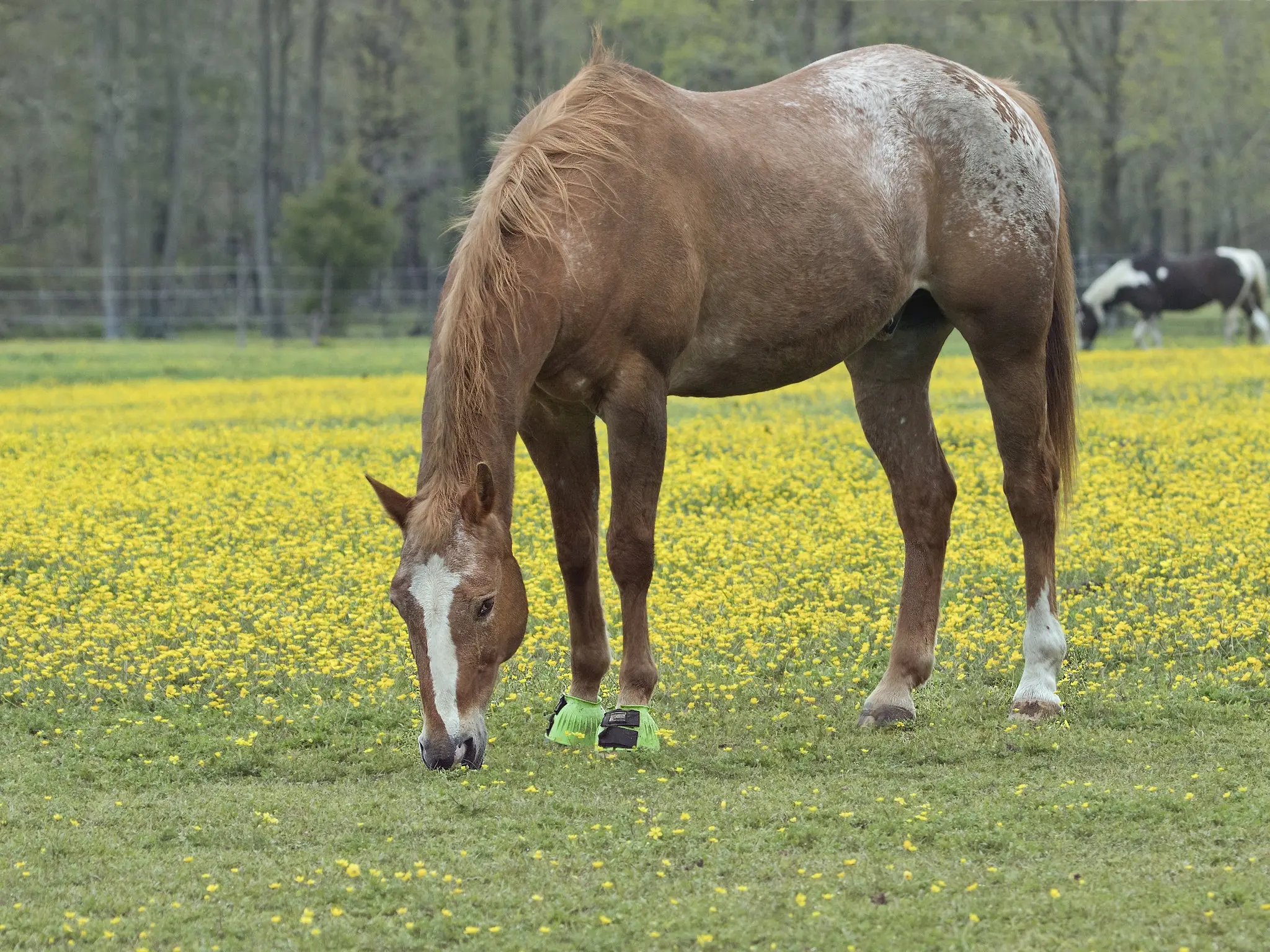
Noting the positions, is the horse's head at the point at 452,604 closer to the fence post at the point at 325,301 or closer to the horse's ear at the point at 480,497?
the horse's ear at the point at 480,497

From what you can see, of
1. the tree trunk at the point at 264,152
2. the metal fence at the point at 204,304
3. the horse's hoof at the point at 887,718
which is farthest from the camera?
the tree trunk at the point at 264,152

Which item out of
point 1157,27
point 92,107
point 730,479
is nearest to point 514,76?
point 92,107

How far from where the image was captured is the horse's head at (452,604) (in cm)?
470

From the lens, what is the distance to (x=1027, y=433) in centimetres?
651

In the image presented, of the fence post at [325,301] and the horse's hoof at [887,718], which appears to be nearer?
the horse's hoof at [887,718]

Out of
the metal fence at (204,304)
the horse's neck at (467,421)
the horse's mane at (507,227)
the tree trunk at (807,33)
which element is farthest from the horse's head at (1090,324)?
the horse's neck at (467,421)

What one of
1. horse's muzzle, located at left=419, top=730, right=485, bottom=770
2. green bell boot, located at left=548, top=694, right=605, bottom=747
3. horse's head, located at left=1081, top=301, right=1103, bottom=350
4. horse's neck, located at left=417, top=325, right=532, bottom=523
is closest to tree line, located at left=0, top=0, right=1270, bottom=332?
horse's head, located at left=1081, top=301, right=1103, bottom=350

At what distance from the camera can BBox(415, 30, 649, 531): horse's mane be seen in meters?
4.96

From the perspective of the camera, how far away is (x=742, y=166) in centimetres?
599

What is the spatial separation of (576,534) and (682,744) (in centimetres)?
92

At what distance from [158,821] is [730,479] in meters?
7.24

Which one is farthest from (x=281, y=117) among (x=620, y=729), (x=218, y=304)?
(x=620, y=729)

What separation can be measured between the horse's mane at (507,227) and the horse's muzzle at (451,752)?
80 centimetres

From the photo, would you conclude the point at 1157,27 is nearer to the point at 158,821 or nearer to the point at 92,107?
the point at 92,107
